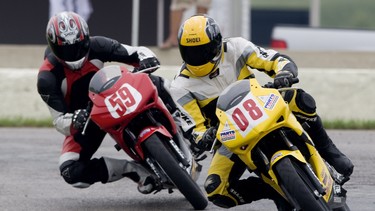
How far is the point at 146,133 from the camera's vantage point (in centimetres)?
844

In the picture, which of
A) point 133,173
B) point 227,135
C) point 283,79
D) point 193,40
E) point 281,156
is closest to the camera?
point 281,156

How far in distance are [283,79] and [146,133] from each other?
120 centimetres

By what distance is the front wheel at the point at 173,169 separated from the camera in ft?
26.9

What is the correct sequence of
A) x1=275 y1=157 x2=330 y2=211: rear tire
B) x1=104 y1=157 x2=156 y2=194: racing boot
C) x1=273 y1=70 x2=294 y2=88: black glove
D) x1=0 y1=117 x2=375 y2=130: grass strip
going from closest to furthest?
x1=275 y1=157 x2=330 y2=211: rear tire < x1=273 y1=70 x2=294 y2=88: black glove < x1=104 y1=157 x2=156 y2=194: racing boot < x1=0 y1=117 x2=375 y2=130: grass strip

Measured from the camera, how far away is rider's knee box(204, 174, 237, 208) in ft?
26.3

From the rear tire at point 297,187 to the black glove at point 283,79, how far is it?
0.68 meters

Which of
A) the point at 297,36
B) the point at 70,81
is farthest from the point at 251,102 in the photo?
the point at 297,36

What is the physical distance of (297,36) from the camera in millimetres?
23047

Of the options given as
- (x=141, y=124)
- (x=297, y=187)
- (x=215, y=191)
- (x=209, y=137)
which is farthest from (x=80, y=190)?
(x=297, y=187)

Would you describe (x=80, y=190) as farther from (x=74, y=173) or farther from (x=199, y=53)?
(x=199, y=53)

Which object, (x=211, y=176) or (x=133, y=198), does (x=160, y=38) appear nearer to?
(x=133, y=198)

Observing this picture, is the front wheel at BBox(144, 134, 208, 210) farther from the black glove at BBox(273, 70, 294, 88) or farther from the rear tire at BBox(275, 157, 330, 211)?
the rear tire at BBox(275, 157, 330, 211)

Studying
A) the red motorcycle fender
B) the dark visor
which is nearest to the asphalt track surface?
the red motorcycle fender

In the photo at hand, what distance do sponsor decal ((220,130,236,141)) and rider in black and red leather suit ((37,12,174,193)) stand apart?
5.53 feet
